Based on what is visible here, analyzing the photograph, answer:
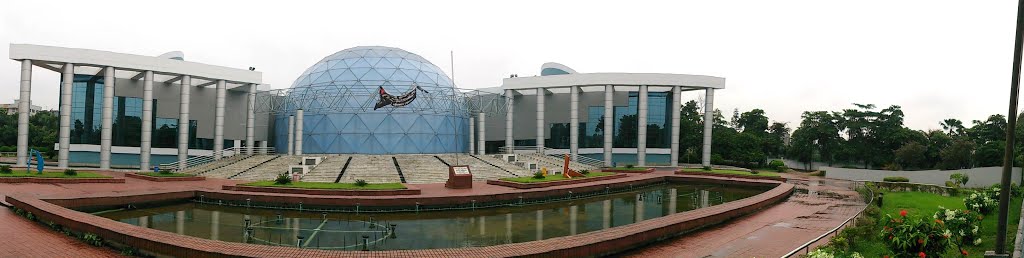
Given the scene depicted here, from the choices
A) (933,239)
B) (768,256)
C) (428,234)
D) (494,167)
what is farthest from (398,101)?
(933,239)

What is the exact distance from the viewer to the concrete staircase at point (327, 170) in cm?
2836

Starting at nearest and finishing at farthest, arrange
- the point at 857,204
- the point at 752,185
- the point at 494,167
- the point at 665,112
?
the point at 857,204
the point at 752,185
the point at 494,167
the point at 665,112

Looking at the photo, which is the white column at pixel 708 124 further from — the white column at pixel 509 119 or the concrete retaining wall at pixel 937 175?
the white column at pixel 509 119

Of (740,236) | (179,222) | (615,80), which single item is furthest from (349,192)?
(615,80)

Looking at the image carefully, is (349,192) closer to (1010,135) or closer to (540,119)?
(1010,135)

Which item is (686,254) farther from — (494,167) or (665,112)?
(665,112)

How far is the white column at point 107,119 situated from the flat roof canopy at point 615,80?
99.8ft

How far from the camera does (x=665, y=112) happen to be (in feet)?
169

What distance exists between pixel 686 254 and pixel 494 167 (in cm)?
2467

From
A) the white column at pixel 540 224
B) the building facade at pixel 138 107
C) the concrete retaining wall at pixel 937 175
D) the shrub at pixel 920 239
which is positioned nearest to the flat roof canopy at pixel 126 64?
the building facade at pixel 138 107

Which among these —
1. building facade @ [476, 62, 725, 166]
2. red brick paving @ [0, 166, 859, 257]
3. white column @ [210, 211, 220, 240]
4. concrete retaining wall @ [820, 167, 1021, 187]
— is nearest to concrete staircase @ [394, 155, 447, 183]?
white column @ [210, 211, 220, 240]

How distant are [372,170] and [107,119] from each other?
20.7 meters

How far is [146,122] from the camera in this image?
38000 millimetres

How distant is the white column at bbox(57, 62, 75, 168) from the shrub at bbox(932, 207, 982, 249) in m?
45.8
